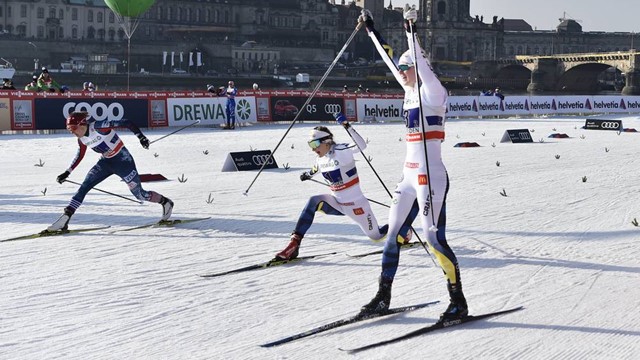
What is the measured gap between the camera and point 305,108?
40.8 m

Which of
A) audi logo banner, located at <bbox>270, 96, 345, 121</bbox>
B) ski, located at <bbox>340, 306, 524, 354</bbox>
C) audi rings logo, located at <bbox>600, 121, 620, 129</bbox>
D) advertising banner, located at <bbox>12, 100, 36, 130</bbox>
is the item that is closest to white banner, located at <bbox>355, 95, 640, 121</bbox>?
audi logo banner, located at <bbox>270, 96, 345, 121</bbox>

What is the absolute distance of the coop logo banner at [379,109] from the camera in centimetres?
4319

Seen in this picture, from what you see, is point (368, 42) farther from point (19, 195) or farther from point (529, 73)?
point (19, 195)

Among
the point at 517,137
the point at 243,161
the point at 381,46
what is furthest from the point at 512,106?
the point at 381,46

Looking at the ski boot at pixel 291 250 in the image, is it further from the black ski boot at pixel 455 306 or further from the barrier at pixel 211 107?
the barrier at pixel 211 107

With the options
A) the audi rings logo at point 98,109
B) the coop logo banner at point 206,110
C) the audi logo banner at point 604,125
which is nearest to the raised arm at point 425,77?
the audi rings logo at point 98,109

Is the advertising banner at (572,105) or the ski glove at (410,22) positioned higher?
the ski glove at (410,22)

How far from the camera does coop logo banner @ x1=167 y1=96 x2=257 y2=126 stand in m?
36.1

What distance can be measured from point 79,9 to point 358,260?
417 feet

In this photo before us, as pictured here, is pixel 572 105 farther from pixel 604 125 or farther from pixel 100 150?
pixel 100 150

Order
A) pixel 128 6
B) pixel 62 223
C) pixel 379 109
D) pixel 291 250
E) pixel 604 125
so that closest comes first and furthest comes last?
pixel 291 250, pixel 62 223, pixel 604 125, pixel 379 109, pixel 128 6

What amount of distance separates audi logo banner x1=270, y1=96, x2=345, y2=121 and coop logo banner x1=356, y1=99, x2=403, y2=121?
134cm

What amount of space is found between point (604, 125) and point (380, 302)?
3247 centimetres

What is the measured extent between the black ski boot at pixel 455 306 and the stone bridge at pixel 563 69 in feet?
380
